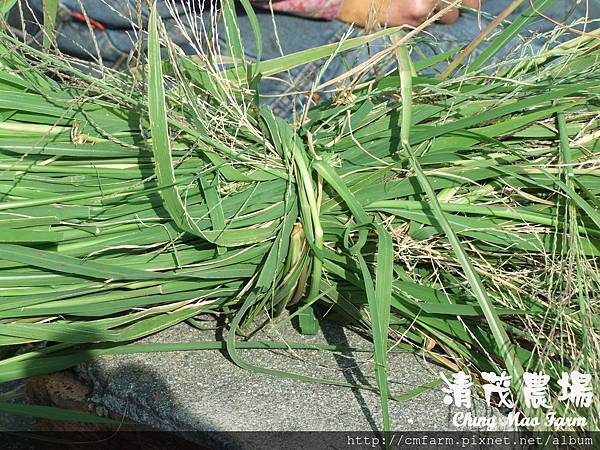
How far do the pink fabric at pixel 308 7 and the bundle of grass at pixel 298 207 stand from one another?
858mm

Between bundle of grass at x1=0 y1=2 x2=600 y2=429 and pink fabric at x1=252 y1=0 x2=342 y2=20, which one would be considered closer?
bundle of grass at x1=0 y1=2 x2=600 y2=429

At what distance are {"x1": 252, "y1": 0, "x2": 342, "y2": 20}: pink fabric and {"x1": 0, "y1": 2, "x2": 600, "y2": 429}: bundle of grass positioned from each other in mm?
858

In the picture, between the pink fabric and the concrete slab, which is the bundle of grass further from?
the pink fabric

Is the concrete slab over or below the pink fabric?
below

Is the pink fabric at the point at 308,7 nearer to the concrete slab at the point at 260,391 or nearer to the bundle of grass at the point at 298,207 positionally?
the bundle of grass at the point at 298,207

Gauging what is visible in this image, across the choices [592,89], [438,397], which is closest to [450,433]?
[438,397]

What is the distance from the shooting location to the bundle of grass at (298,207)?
3.38 ft

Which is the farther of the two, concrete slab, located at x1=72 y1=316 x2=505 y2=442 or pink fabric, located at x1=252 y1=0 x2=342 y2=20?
pink fabric, located at x1=252 y1=0 x2=342 y2=20

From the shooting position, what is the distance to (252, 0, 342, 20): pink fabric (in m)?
1.95

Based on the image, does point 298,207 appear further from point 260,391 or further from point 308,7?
point 308,7

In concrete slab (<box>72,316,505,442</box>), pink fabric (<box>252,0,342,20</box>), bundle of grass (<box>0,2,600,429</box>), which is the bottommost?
concrete slab (<box>72,316,505,442</box>)

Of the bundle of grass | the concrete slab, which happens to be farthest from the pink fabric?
the concrete slab

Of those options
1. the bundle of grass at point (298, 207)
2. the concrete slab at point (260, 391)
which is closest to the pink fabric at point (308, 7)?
the bundle of grass at point (298, 207)

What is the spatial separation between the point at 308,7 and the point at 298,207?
1.02 meters
